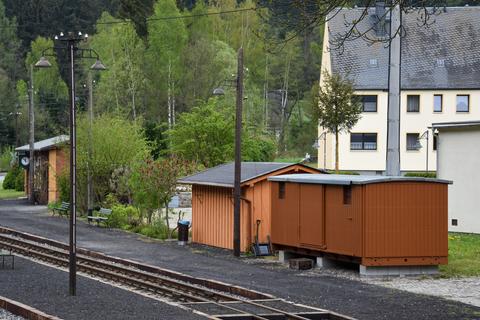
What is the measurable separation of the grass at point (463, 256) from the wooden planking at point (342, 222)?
248 centimetres

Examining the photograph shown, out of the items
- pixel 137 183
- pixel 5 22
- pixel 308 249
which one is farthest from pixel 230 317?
pixel 5 22

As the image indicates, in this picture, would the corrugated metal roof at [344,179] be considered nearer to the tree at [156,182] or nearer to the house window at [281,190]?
the house window at [281,190]

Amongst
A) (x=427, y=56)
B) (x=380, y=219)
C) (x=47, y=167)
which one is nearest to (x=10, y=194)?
(x=47, y=167)

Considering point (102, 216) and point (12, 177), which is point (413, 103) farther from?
point (12, 177)

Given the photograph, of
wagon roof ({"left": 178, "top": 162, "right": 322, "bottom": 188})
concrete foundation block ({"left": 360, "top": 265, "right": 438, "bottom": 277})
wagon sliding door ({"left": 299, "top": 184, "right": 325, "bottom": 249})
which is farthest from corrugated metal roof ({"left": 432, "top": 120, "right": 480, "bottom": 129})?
concrete foundation block ({"left": 360, "top": 265, "right": 438, "bottom": 277})

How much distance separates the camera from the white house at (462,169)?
1361 inches

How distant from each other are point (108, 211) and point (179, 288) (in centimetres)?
1985

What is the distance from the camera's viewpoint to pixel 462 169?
35.2m

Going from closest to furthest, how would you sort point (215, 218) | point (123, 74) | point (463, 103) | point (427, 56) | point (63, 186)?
point (215, 218) < point (63, 186) < point (463, 103) < point (427, 56) < point (123, 74)

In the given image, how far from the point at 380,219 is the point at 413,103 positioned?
40398 millimetres

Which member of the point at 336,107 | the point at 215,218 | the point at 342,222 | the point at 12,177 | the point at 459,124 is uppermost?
the point at 336,107

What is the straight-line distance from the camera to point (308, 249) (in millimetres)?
27297

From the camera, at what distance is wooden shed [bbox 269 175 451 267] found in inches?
977

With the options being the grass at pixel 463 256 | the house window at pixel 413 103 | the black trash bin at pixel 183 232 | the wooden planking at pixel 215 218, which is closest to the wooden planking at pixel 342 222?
the grass at pixel 463 256
